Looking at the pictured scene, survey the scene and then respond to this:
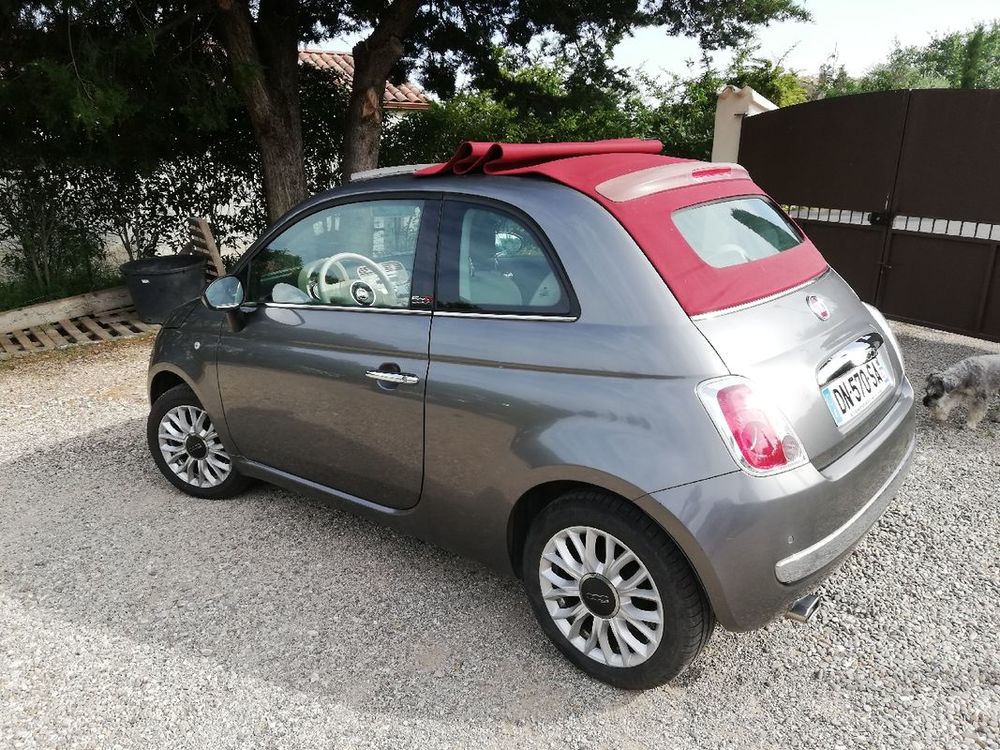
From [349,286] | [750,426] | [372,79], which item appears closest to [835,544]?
[750,426]

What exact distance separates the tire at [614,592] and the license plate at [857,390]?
72cm

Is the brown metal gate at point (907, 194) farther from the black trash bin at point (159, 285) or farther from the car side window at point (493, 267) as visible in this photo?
the black trash bin at point (159, 285)

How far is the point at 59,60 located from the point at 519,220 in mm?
5263

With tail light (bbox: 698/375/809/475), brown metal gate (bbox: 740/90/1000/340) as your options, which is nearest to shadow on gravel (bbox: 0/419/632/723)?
tail light (bbox: 698/375/809/475)

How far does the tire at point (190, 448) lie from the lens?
3.79 meters

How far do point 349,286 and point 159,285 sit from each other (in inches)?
Answer: 210

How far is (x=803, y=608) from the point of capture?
238 cm

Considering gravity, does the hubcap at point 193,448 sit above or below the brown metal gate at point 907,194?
below

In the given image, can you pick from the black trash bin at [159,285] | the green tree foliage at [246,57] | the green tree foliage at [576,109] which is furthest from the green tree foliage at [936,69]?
the black trash bin at [159,285]

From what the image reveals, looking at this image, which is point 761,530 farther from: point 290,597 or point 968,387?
point 968,387

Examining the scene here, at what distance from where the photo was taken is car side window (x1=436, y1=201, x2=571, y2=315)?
8.03 ft

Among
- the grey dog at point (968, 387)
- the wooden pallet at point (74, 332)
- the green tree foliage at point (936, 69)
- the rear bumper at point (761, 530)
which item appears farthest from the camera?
the green tree foliage at point (936, 69)

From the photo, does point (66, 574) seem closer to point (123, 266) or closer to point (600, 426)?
point (600, 426)

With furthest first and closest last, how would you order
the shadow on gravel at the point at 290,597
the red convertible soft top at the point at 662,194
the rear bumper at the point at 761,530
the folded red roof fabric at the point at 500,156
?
the folded red roof fabric at the point at 500,156 → the shadow on gravel at the point at 290,597 → the red convertible soft top at the point at 662,194 → the rear bumper at the point at 761,530
